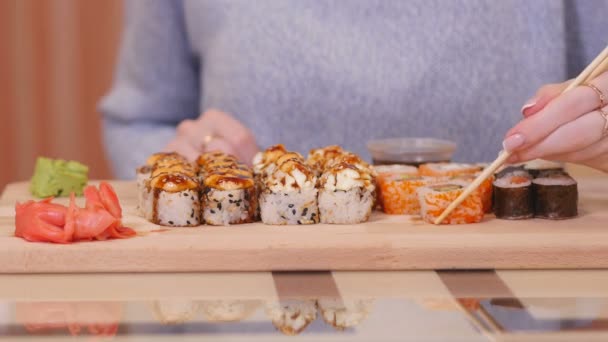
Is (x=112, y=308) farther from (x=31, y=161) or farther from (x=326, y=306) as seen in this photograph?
(x=31, y=161)

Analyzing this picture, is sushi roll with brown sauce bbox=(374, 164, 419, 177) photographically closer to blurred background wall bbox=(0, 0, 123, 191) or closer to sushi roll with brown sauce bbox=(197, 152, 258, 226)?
sushi roll with brown sauce bbox=(197, 152, 258, 226)

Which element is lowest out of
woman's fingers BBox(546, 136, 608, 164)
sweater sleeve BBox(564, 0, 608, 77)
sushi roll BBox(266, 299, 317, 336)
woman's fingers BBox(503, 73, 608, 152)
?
sushi roll BBox(266, 299, 317, 336)

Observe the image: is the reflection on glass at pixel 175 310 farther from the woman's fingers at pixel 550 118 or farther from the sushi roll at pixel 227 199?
the woman's fingers at pixel 550 118

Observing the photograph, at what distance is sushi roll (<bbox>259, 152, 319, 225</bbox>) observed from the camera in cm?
166

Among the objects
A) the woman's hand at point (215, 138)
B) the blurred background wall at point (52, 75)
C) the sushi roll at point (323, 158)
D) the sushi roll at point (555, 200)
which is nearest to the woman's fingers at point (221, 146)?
the woman's hand at point (215, 138)

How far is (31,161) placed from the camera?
12.4 feet

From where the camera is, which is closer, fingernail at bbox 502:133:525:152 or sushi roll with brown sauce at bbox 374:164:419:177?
fingernail at bbox 502:133:525:152

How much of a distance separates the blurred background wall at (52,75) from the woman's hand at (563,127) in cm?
252

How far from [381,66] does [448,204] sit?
722 mm

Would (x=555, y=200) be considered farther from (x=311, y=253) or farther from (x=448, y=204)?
(x=311, y=253)

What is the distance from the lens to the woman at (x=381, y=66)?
7.50ft

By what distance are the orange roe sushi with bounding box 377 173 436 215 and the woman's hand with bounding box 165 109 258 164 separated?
1.62 feet

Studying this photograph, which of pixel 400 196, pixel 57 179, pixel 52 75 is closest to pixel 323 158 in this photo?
pixel 400 196

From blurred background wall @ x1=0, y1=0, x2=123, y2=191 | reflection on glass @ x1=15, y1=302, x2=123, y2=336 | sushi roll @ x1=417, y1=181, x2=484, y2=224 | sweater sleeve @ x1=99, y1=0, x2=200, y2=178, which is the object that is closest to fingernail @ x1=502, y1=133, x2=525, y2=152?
sushi roll @ x1=417, y1=181, x2=484, y2=224
